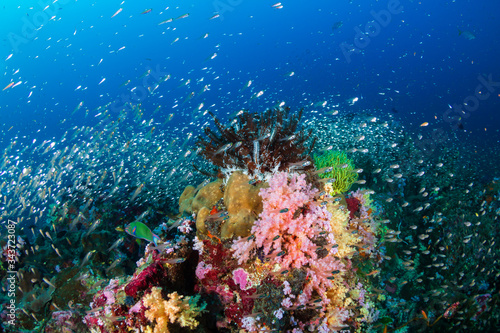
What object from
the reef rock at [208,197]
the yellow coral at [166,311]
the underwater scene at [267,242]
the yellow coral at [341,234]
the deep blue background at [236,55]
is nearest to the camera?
the yellow coral at [166,311]

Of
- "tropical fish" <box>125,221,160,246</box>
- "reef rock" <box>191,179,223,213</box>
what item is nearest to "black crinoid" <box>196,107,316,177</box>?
"reef rock" <box>191,179,223,213</box>

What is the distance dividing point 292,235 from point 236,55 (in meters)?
181

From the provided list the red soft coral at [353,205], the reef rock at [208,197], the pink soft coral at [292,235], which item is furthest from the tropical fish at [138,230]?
the red soft coral at [353,205]

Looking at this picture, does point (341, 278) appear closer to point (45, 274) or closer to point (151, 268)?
point (151, 268)

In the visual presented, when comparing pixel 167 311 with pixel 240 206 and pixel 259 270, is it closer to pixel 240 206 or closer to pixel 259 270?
pixel 259 270

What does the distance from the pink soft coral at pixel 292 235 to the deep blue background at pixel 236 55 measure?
8285cm

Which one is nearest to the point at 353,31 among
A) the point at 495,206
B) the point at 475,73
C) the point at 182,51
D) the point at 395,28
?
the point at 395,28

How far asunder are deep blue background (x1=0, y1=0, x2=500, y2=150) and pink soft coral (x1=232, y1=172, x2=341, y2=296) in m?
82.8

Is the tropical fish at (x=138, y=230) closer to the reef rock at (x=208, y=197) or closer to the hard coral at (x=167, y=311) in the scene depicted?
the hard coral at (x=167, y=311)

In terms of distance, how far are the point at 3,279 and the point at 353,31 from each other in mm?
152923

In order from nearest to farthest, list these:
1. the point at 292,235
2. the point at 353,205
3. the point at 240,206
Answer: the point at 292,235 < the point at 240,206 < the point at 353,205

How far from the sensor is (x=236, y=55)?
166875 millimetres

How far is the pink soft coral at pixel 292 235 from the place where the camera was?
11.6ft

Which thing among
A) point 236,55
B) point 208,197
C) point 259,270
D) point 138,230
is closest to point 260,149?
point 208,197
